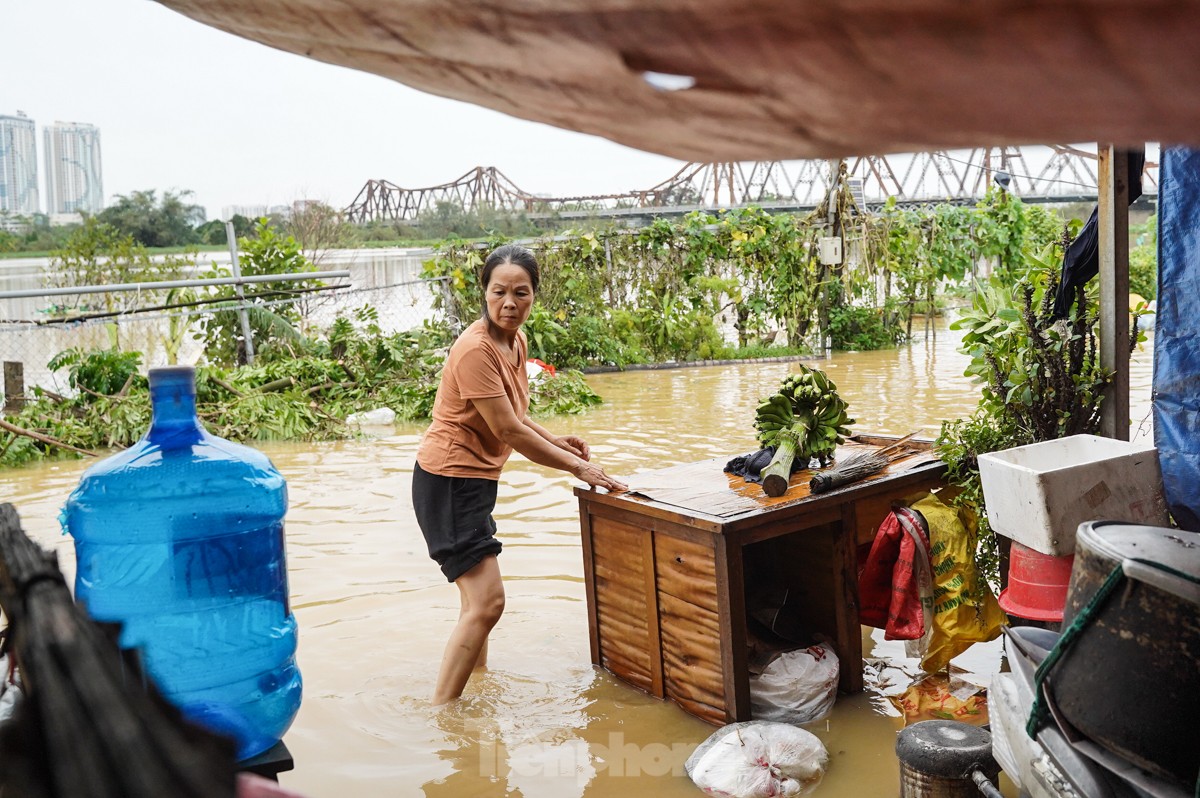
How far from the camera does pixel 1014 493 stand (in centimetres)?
352

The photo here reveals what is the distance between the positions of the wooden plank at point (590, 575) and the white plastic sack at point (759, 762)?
1026 mm

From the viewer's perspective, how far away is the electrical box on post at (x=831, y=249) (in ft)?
51.3

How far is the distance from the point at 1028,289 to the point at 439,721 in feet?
10.1

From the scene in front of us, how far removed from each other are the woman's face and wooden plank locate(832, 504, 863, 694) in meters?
1.58

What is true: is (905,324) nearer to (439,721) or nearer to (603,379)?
(603,379)

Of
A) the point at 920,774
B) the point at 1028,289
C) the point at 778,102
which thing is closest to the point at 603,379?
the point at 1028,289

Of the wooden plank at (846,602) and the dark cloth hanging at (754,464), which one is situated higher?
the dark cloth hanging at (754,464)

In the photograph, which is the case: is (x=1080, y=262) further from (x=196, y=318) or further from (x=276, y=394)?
(x=196, y=318)

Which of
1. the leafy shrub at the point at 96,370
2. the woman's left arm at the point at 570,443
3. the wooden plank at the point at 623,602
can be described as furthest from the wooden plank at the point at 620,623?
the leafy shrub at the point at 96,370

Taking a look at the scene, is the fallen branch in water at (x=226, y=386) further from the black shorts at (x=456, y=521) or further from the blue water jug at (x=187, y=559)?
the blue water jug at (x=187, y=559)

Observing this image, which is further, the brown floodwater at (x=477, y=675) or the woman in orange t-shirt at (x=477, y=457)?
the woman in orange t-shirt at (x=477, y=457)

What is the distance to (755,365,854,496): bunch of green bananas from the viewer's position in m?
4.50

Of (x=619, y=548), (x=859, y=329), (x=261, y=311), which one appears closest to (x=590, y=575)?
(x=619, y=548)

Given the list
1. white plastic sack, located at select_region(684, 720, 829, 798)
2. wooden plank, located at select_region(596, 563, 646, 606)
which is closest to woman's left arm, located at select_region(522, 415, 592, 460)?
wooden plank, located at select_region(596, 563, 646, 606)
